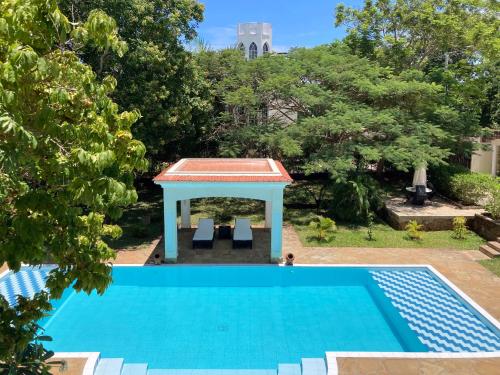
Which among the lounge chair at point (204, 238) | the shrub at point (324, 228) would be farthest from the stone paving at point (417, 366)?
the shrub at point (324, 228)

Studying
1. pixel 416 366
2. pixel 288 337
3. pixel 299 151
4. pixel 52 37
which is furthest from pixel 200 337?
pixel 299 151

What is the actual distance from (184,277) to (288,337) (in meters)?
5.09

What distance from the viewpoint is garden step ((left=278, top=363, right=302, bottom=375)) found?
364 inches

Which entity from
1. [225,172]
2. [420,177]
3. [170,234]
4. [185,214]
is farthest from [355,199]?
[170,234]

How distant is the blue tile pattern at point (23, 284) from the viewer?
42.8 ft

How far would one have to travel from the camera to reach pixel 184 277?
1502 centimetres

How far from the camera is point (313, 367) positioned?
9.15m

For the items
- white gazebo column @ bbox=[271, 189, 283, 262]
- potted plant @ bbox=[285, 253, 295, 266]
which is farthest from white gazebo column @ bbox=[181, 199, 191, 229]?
potted plant @ bbox=[285, 253, 295, 266]

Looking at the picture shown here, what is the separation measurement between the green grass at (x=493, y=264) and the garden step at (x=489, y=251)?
339 mm

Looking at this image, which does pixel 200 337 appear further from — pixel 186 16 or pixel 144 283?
pixel 186 16

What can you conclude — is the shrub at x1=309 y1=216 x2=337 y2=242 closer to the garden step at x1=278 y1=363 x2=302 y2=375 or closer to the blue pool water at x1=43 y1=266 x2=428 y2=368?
the blue pool water at x1=43 y1=266 x2=428 y2=368

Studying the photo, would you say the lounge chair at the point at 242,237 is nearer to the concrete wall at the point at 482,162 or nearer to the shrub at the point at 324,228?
the shrub at the point at 324,228

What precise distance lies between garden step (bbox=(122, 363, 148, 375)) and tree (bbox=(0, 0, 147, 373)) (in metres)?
4.53

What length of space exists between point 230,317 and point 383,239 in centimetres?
913
